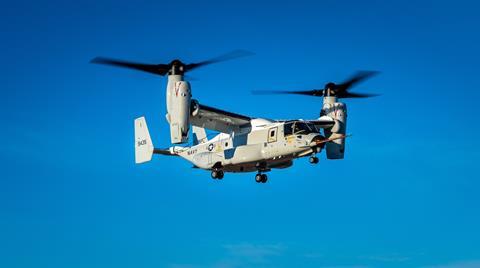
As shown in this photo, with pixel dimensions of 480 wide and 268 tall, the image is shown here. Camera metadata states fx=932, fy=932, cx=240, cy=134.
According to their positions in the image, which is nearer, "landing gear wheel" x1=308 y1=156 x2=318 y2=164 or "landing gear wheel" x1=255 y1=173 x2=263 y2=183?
"landing gear wheel" x1=308 y1=156 x2=318 y2=164

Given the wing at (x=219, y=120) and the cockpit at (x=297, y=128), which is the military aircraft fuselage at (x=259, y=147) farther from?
the wing at (x=219, y=120)

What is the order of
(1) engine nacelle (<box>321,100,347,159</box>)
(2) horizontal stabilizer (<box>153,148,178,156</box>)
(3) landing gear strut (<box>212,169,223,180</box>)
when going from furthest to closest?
(2) horizontal stabilizer (<box>153,148,178,156</box>), (1) engine nacelle (<box>321,100,347,159</box>), (3) landing gear strut (<box>212,169,223,180</box>)

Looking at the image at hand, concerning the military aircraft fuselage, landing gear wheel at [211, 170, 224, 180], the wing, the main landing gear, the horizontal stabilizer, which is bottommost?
the main landing gear

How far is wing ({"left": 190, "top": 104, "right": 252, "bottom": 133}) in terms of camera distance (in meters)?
45.8

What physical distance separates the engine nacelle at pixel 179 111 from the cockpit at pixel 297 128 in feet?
15.8

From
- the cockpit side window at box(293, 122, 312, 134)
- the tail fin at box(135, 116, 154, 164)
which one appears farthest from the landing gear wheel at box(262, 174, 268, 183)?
the tail fin at box(135, 116, 154, 164)

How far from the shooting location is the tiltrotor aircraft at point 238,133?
4288 cm

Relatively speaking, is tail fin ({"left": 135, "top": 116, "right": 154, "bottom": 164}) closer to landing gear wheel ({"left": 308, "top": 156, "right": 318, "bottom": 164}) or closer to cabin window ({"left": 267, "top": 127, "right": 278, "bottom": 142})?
cabin window ({"left": 267, "top": 127, "right": 278, "bottom": 142})

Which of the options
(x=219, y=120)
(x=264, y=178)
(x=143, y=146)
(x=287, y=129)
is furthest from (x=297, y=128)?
(x=143, y=146)

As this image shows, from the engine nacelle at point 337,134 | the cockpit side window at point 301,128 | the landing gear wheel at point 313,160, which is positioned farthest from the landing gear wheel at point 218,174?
the engine nacelle at point 337,134

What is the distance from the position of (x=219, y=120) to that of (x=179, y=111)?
4800mm

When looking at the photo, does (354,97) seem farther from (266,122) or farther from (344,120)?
(266,122)

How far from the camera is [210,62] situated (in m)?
43.7

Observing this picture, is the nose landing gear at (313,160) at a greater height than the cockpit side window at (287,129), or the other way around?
the cockpit side window at (287,129)
